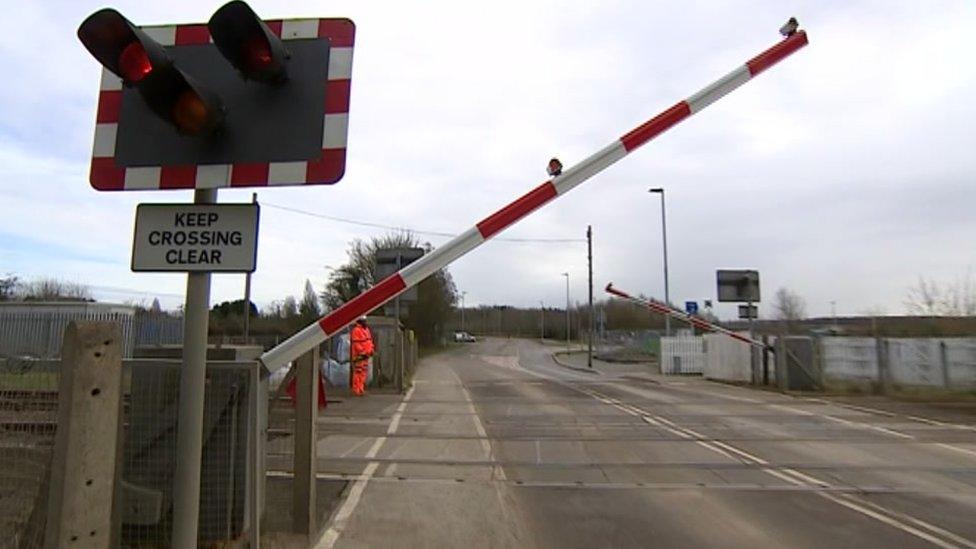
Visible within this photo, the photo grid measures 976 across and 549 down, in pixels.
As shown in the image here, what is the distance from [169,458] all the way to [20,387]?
1.12 metres

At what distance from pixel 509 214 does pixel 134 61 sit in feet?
8.24

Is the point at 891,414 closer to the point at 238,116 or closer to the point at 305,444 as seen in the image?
the point at 305,444

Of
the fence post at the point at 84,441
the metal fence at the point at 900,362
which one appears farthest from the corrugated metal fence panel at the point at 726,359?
the fence post at the point at 84,441

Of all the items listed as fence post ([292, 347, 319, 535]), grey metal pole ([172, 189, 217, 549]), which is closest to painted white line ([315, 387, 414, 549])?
fence post ([292, 347, 319, 535])

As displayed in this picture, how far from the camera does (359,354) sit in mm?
17938

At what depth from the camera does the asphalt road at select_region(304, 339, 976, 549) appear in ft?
19.9

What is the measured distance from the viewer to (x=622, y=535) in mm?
5984

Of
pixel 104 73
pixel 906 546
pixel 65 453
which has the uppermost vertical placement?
pixel 104 73

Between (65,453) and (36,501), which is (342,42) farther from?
(36,501)

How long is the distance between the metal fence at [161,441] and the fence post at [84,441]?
1303mm

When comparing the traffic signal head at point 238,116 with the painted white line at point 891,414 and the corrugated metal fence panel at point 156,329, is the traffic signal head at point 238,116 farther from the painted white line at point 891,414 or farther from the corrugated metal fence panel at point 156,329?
the corrugated metal fence panel at point 156,329

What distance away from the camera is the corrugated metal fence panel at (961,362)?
61.0 feet

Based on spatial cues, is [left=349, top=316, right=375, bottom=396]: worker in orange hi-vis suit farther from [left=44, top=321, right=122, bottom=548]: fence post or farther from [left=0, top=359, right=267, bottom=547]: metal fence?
[left=44, top=321, right=122, bottom=548]: fence post

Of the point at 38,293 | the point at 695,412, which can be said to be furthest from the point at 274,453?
the point at 38,293
